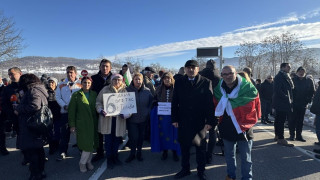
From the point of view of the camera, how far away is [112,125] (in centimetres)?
427

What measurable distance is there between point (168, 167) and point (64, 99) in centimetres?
310

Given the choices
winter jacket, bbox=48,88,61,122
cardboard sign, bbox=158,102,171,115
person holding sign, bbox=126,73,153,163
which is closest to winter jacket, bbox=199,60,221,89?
cardboard sign, bbox=158,102,171,115

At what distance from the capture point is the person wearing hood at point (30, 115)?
3.38m

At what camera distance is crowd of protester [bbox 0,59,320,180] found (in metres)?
3.16

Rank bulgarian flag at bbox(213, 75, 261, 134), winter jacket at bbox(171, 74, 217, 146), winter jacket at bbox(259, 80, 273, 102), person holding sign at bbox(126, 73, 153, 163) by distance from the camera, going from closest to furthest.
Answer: bulgarian flag at bbox(213, 75, 261, 134) → winter jacket at bbox(171, 74, 217, 146) → person holding sign at bbox(126, 73, 153, 163) → winter jacket at bbox(259, 80, 273, 102)

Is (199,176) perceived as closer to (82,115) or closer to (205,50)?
(82,115)

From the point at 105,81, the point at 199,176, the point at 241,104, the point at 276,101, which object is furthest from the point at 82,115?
the point at 276,101

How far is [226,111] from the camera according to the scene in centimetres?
322

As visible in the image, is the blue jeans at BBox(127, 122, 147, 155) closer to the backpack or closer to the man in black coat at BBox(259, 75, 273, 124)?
the backpack

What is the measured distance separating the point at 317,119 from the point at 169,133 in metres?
4.35

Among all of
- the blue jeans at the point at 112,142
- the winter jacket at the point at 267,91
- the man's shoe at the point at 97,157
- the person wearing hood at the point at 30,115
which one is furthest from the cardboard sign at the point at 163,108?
the winter jacket at the point at 267,91

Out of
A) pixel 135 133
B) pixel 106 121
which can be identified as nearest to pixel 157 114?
pixel 135 133

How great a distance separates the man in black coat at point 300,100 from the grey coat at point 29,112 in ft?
23.4

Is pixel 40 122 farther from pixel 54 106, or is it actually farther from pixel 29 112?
pixel 54 106
